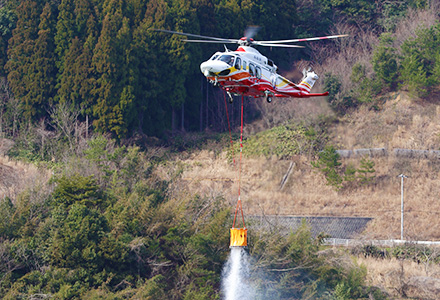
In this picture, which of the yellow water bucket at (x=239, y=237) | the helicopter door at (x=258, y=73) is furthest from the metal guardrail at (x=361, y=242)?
the helicopter door at (x=258, y=73)

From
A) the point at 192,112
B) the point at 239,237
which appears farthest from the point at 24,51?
the point at 239,237

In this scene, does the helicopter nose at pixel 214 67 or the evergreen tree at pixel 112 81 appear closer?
the helicopter nose at pixel 214 67

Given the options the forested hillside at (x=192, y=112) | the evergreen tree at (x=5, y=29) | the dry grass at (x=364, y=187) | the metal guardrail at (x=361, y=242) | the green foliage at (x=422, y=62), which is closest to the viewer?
the forested hillside at (x=192, y=112)

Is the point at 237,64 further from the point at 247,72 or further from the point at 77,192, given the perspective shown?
the point at 77,192

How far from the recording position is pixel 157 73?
45000mm

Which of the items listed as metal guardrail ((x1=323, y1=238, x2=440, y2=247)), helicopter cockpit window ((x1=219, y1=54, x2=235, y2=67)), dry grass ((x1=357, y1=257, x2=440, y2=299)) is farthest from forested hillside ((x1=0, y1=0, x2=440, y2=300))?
helicopter cockpit window ((x1=219, y1=54, x2=235, y2=67))

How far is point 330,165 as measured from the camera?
41.8m

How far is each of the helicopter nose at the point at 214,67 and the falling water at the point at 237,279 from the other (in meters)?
9.58

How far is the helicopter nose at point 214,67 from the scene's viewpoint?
853 inches

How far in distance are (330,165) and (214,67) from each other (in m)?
21.4

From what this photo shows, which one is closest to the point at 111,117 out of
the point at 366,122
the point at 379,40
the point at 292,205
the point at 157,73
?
the point at 157,73

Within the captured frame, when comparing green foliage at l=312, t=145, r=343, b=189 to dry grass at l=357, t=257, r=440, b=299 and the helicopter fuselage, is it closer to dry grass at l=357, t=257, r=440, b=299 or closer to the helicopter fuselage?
dry grass at l=357, t=257, r=440, b=299

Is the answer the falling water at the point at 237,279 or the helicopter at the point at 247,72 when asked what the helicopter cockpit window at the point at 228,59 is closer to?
the helicopter at the point at 247,72

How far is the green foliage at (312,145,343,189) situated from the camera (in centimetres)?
4166
